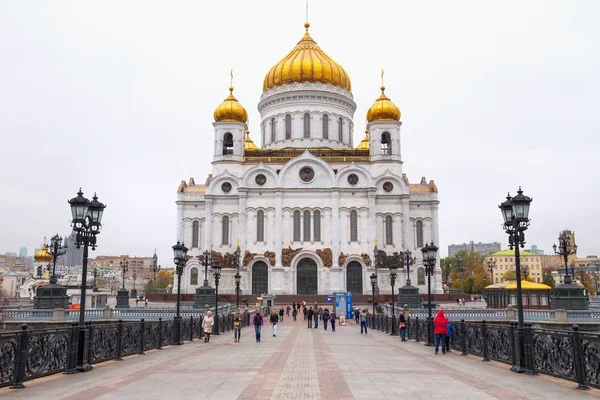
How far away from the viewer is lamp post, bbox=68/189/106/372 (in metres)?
12.3

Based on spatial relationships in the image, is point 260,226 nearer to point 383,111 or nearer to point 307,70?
point 383,111

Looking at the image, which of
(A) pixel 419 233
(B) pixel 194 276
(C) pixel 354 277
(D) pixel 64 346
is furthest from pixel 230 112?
(D) pixel 64 346

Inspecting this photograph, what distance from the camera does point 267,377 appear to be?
1142 cm

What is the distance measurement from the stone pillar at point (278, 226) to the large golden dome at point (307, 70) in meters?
14.1

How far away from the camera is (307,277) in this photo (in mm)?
52625

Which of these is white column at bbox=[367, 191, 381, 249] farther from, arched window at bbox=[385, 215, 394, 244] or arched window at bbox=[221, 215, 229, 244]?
arched window at bbox=[221, 215, 229, 244]

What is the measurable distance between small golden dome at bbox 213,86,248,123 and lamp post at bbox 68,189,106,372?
42290 millimetres

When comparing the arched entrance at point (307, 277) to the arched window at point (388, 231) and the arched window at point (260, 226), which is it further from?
the arched window at point (388, 231)

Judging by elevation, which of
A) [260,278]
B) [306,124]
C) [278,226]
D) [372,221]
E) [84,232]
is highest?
[306,124]

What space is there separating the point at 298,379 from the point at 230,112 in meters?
47.6

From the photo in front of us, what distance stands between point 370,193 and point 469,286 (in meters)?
32.5

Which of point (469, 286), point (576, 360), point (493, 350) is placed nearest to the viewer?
point (576, 360)

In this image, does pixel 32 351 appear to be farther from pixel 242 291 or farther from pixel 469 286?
pixel 469 286

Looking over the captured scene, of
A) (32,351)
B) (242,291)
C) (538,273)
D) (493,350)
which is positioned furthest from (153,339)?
(538,273)
